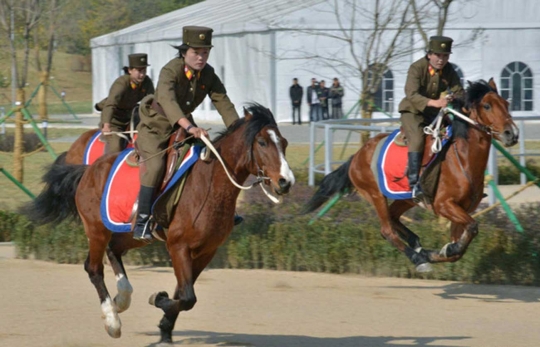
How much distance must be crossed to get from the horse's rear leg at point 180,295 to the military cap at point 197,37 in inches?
61.0

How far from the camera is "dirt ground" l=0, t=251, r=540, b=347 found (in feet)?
24.7

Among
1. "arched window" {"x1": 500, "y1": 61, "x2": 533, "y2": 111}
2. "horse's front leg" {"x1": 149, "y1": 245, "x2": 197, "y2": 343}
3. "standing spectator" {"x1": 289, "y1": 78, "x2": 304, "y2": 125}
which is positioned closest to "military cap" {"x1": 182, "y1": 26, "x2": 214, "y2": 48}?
"horse's front leg" {"x1": 149, "y1": 245, "x2": 197, "y2": 343}

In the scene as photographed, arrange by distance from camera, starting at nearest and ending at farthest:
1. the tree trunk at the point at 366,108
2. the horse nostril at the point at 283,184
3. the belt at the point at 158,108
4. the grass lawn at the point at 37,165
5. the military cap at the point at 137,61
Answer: the horse nostril at the point at 283,184
the belt at the point at 158,108
the military cap at the point at 137,61
the tree trunk at the point at 366,108
the grass lawn at the point at 37,165

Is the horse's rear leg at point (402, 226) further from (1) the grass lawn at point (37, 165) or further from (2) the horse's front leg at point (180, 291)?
(1) the grass lawn at point (37, 165)

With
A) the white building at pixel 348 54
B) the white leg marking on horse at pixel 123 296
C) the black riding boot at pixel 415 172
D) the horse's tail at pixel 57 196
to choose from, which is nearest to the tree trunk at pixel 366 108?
the black riding boot at pixel 415 172

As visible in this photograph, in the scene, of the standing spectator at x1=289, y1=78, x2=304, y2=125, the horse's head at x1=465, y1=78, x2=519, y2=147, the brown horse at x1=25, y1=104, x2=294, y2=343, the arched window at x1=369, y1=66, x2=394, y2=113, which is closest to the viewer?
the brown horse at x1=25, y1=104, x2=294, y2=343

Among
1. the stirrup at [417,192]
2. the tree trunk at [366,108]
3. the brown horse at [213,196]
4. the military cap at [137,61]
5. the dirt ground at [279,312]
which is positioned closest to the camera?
the brown horse at [213,196]

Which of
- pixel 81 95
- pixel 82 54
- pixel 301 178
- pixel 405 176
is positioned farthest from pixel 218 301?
pixel 82 54

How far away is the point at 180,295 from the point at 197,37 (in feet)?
6.31

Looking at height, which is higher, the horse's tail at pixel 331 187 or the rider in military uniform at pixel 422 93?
the rider in military uniform at pixel 422 93

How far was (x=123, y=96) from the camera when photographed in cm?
1170

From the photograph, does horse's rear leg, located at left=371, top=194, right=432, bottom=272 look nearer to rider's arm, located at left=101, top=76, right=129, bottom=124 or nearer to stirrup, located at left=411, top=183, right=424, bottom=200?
stirrup, located at left=411, top=183, right=424, bottom=200

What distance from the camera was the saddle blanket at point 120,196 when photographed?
761 cm

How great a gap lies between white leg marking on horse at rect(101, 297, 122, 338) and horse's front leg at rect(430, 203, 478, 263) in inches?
144
